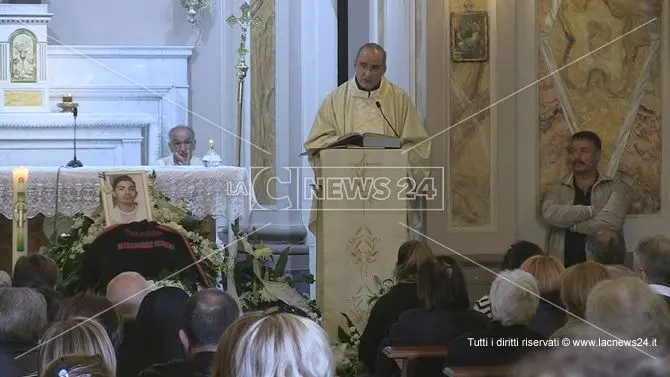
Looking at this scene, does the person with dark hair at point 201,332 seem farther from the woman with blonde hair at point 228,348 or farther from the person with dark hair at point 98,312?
the woman with blonde hair at point 228,348

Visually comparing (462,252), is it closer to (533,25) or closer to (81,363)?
(533,25)

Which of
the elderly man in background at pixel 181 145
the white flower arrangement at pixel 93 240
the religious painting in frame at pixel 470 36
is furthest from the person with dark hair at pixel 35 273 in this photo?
the elderly man in background at pixel 181 145

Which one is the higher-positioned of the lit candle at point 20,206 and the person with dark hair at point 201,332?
the lit candle at point 20,206

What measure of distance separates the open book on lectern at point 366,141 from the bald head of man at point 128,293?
1.94 m

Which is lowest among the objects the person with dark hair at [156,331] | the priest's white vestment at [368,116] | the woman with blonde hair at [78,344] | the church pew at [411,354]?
the church pew at [411,354]

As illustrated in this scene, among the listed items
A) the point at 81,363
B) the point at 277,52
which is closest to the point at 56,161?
the point at 277,52

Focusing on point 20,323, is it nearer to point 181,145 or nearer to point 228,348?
point 228,348

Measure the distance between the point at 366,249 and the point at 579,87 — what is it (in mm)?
2057

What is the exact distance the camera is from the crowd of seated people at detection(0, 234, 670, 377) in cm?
253

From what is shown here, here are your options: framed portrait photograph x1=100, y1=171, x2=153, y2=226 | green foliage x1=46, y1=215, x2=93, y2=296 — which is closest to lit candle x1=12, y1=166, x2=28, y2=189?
green foliage x1=46, y1=215, x2=93, y2=296

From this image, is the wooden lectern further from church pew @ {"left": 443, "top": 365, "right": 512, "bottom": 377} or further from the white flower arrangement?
church pew @ {"left": 443, "top": 365, "right": 512, "bottom": 377}

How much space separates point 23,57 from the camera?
38.2 ft

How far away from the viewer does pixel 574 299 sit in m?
4.34

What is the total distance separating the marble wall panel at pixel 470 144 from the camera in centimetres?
815
